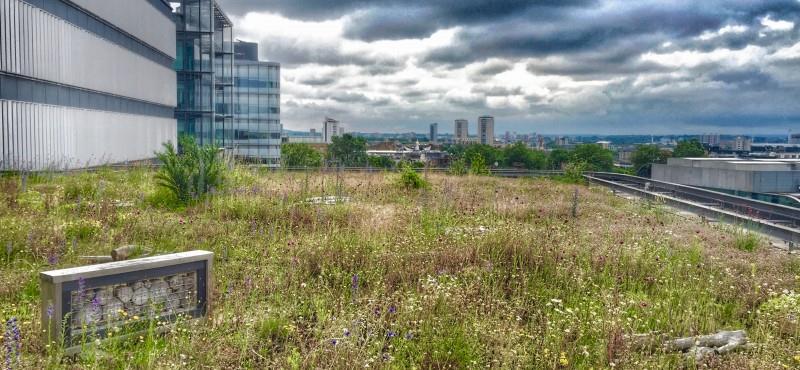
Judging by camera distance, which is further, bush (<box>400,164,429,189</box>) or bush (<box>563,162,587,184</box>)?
bush (<box>563,162,587,184</box>)

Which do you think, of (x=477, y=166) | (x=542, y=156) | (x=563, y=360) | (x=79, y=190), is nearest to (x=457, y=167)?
(x=477, y=166)

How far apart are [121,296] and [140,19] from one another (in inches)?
1316

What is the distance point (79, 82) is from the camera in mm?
25688

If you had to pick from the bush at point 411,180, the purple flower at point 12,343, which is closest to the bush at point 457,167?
the bush at point 411,180

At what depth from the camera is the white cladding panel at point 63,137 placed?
20.5 meters

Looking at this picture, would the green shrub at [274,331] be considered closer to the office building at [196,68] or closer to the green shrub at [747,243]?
the green shrub at [747,243]

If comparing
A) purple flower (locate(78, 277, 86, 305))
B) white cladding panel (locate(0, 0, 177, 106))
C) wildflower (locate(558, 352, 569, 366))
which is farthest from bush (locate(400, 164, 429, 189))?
white cladding panel (locate(0, 0, 177, 106))

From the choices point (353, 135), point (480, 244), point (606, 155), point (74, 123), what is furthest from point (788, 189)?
point (353, 135)

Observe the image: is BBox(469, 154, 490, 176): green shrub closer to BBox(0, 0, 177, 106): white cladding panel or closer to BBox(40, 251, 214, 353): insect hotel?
BBox(0, 0, 177, 106): white cladding panel

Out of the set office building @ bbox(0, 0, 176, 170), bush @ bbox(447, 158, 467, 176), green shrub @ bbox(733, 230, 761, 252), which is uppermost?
office building @ bbox(0, 0, 176, 170)

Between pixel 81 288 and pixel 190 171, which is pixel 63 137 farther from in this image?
pixel 81 288

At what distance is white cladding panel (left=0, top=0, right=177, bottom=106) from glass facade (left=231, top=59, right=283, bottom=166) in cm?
5173

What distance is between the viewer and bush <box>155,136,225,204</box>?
13086mm

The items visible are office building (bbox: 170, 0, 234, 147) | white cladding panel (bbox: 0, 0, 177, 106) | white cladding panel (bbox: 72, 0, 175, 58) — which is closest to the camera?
white cladding panel (bbox: 0, 0, 177, 106)
